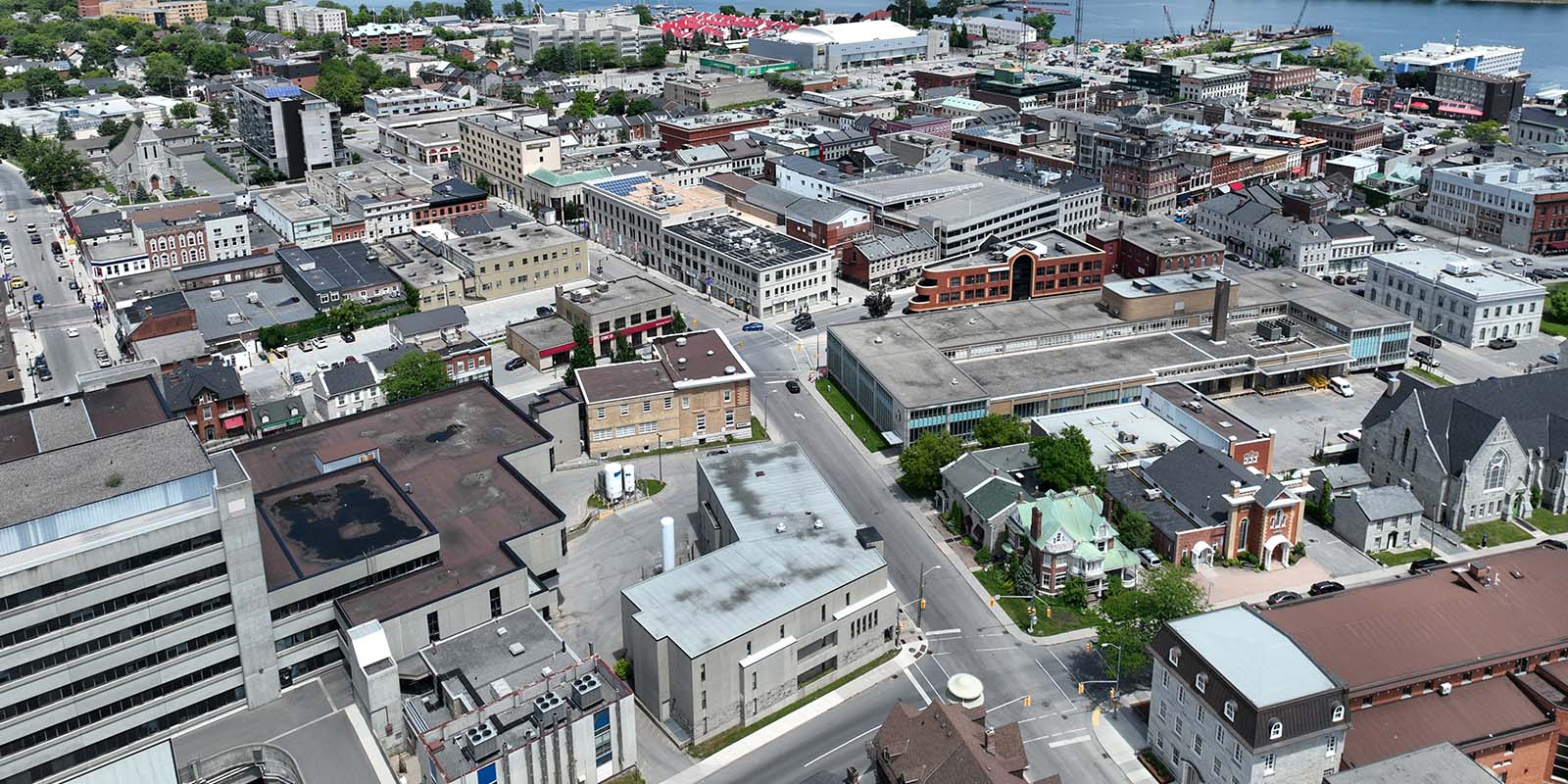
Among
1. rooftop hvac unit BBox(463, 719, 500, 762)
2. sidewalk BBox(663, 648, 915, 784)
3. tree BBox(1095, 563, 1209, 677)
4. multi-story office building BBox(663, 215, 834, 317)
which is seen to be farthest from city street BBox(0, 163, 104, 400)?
tree BBox(1095, 563, 1209, 677)

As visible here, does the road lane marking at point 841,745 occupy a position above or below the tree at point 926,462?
below

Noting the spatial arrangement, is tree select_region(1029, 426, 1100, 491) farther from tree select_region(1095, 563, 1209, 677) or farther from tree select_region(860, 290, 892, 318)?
tree select_region(860, 290, 892, 318)

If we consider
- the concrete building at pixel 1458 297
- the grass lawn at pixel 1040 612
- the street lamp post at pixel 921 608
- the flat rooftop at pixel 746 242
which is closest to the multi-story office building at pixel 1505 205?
the concrete building at pixel 1458 297

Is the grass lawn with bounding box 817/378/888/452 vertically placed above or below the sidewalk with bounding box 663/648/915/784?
above

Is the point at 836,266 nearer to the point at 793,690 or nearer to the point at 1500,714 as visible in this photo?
the point at 793,690

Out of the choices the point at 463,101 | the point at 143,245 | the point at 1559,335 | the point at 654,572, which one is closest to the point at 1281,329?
the point at 1559,335

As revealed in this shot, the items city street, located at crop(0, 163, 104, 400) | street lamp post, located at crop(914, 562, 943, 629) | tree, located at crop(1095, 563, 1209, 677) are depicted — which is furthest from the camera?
city street, located at crop(0, 163, 104, 400)

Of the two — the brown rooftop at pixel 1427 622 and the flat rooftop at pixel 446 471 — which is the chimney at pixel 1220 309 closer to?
the brown rooftop at pixel 1427 622
